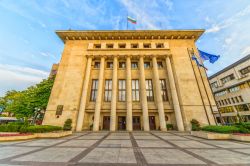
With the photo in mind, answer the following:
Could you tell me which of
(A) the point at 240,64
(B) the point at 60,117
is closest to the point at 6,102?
(B) the point at 60,117

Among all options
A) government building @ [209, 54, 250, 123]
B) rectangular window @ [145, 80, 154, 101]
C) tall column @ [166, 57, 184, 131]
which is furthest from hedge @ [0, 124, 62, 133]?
government building @ [209, 54, 250, 123]

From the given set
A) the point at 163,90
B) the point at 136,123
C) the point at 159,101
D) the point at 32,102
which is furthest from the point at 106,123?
the point at 32,102

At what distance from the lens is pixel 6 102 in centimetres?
3142

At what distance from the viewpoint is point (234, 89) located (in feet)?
119

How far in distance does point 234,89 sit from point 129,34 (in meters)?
38.5

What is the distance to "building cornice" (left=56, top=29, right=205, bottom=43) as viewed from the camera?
Result: 2373 cm

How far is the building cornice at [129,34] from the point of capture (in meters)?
23.7

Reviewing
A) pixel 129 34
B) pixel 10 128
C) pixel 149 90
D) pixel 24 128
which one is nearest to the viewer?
pixel 24 128

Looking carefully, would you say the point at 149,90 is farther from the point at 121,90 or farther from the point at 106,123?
the point at 106,123

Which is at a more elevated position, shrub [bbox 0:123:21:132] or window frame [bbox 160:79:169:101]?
window frame [bbox 160:79:169:101]

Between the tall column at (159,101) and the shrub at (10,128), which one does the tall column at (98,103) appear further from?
the tall column at (159,101)

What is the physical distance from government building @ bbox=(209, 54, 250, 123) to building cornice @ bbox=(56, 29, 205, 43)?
21070 millimetres

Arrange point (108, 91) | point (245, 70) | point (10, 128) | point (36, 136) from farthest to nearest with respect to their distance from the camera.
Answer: point (245, 70) < point (108, 91) < point (10, 128) < point (36, 136)

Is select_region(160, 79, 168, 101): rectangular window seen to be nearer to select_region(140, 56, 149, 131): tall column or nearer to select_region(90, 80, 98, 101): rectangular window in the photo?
select_region(140, 56, 149, 131): tall column
